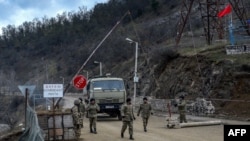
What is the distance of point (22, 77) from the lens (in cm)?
14100

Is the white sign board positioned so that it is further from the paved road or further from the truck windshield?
the truck windshield

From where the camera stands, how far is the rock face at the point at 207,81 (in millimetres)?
30766

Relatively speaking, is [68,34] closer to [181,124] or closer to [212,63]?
[212,63]

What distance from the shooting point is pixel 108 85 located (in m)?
31.1

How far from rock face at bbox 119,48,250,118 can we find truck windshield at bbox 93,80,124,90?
663 centimetres

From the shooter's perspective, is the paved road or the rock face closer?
the paved road

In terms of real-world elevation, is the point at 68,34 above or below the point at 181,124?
above

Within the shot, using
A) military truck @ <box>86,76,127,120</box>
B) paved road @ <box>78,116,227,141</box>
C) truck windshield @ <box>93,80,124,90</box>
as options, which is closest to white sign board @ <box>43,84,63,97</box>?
paved road @ <box>78,116,227,141</box>

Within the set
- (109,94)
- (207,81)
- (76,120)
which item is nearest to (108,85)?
(109,94)

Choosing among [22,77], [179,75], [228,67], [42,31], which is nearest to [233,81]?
[228,67]

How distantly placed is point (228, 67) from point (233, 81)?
173 cm

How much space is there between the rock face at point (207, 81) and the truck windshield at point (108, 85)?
261 inches

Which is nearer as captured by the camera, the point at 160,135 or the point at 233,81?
the point at 160,135

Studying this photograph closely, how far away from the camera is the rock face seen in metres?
30.8
